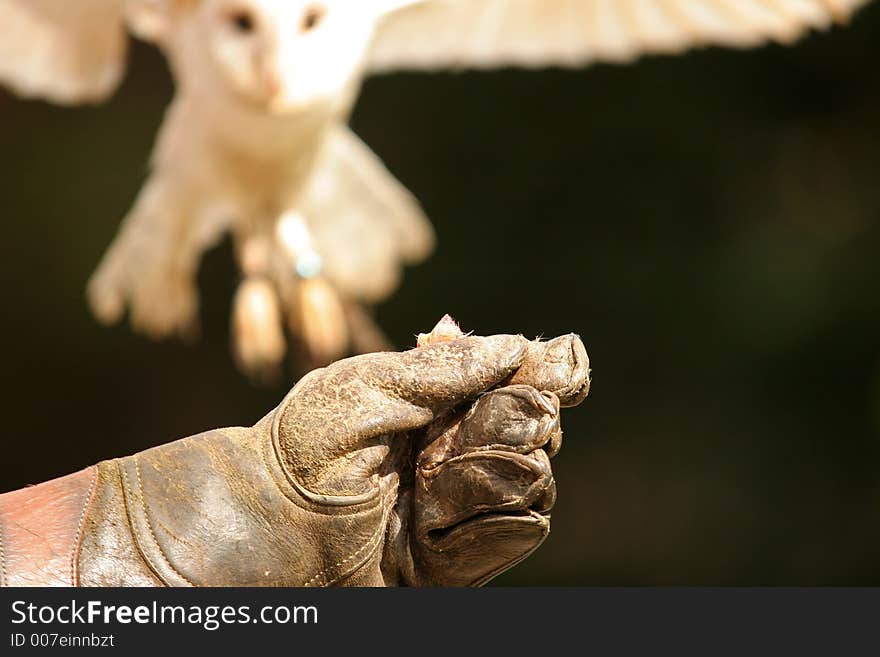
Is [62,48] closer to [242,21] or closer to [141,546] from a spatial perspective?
[242,21]

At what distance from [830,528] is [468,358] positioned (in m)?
2.69

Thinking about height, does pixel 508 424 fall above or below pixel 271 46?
below

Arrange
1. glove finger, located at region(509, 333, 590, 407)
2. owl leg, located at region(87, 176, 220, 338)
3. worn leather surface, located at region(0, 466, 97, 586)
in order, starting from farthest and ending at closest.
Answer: owl leg, located at region(87, 176, 220, 338) < glove finger, located at region(509, 333, 590, 407) < worn leather surface, located at region(0, 466, 97, 586)

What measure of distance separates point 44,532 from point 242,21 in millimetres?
2192

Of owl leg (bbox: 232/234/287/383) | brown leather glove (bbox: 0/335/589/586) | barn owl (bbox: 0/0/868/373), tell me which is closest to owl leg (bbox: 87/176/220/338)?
barn owl (bbox: 0/0/868/373)

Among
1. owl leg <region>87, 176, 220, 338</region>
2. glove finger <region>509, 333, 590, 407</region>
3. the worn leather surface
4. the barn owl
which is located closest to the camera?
the worn leather surface

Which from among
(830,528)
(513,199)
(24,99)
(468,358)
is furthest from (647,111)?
(468,358)

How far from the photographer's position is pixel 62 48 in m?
3.19

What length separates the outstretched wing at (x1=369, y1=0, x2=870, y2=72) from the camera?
331 cm

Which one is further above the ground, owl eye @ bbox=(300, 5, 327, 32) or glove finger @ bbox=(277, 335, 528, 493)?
owl eye @ bbox=(300, 5, 327, 32)

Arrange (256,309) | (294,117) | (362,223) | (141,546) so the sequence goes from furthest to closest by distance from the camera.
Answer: (362,223), (256,309), (294,117), (141,546)

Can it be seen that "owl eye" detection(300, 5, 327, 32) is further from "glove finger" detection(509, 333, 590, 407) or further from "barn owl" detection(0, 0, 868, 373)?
"glove finger" detection(509, 333, 590, 407)

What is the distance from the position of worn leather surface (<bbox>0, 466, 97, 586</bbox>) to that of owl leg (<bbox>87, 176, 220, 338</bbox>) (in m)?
2.34

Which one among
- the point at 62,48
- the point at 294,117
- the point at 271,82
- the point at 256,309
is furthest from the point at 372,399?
the point at 62,48
